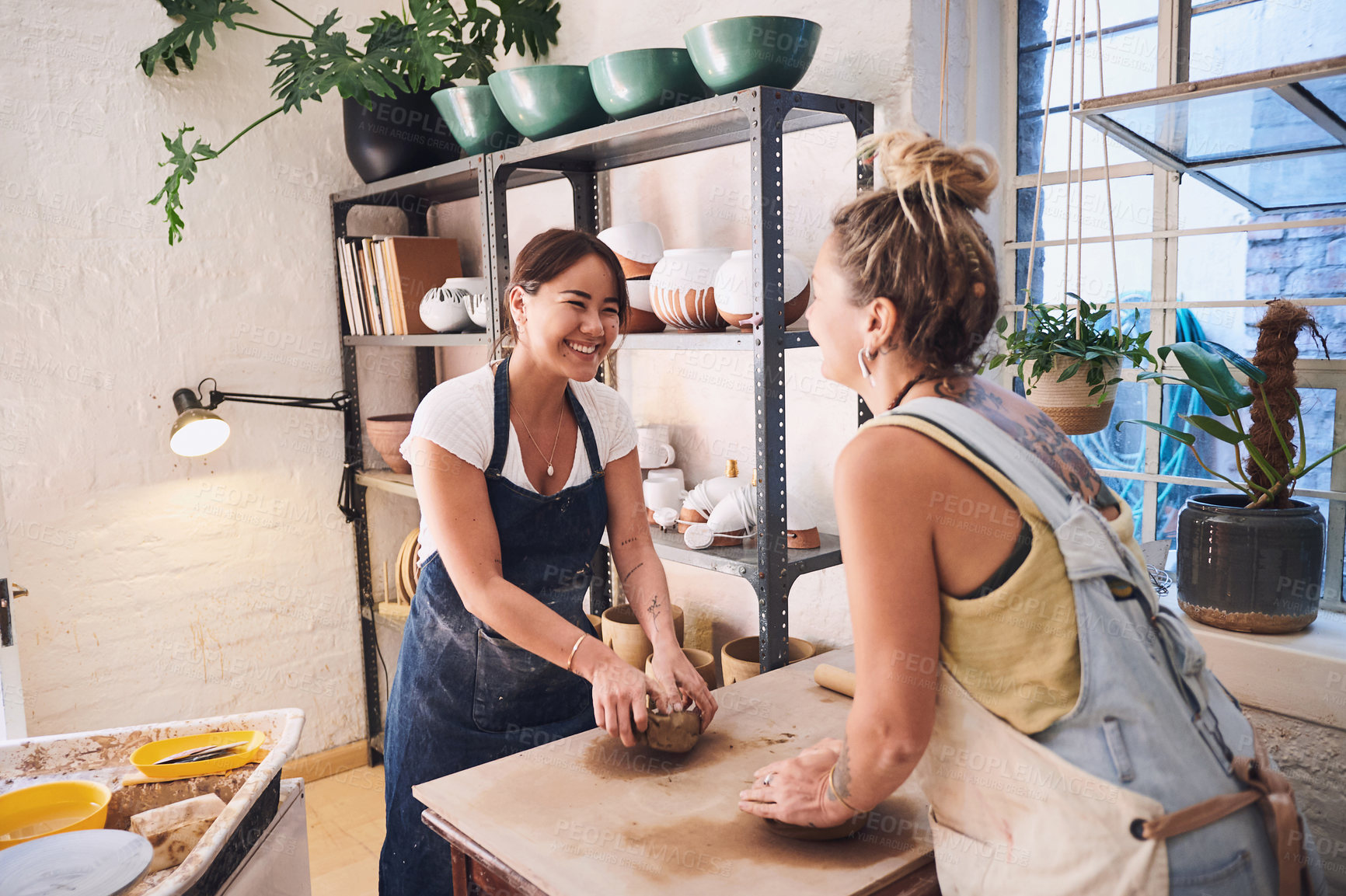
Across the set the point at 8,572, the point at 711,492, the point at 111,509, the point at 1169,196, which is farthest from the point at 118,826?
the point at 1169,196

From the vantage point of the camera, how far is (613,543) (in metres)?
1.90

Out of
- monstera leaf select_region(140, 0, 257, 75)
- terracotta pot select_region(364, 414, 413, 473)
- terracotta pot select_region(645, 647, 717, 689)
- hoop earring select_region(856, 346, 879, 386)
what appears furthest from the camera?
terracotta pot select_region(364, 414, 413, 473)

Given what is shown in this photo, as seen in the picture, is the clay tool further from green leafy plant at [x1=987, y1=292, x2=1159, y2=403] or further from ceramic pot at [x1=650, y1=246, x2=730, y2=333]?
green leafy plant at [x1=987, y1=292, x2=1159, y2=403]

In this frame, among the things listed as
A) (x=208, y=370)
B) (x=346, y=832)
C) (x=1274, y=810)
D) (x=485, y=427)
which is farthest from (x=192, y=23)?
(x=1274, y=810)

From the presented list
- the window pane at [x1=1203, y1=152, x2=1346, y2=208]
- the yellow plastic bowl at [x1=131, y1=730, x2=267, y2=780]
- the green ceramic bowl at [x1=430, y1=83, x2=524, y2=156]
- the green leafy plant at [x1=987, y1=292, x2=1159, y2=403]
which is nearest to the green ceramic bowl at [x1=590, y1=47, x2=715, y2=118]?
the green ceramic bowl at [x1=430, y1=83, x2=524, y2=156]

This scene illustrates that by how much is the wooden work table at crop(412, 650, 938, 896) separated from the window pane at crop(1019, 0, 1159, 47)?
1.55 meters

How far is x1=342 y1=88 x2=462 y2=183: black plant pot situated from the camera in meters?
2.96

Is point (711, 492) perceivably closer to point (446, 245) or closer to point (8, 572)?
point (446, 245)

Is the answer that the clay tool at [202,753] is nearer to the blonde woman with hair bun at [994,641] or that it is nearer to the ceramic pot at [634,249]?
the blonde woman with hair bun at [994,641]

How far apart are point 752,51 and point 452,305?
51.9 inches

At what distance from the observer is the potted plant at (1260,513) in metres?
1.55

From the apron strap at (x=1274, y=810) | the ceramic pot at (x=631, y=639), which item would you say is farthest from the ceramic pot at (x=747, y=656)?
the apron strap at (x=1274, y=810)

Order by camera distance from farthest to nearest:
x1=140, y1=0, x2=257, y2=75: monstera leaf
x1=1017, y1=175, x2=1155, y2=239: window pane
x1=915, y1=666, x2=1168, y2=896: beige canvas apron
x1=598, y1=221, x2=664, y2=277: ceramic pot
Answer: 1. x1=140, y1=0, x2=257, y2=75: monstera leaf
2. x1=598, y1=221, x2=664, y2=277: ceramic pot
3. x1=1017, y1=175, x2=1155, y2=239: window pane
4. x1=915, y1=666, x2=1168, y2=896: beige canvas apron

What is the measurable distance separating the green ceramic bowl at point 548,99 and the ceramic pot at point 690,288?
50 centimetres
